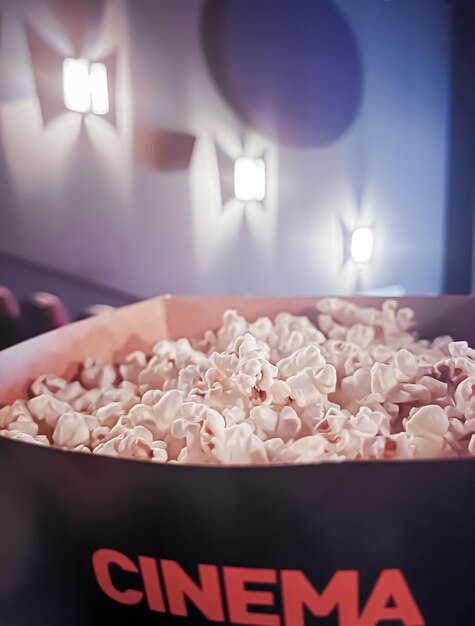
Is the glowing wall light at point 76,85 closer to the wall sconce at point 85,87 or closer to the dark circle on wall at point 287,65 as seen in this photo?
the wall sconce at point 85,87

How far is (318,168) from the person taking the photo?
1815mm

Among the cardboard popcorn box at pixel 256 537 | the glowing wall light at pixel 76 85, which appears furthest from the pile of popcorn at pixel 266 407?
the glowing wall light at pixel 76 85

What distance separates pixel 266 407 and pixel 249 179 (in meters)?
1.25

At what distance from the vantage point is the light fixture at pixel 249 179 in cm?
161

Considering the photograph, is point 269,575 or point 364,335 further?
point 364,335

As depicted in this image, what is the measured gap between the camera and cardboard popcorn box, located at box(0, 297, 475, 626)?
0.33 m

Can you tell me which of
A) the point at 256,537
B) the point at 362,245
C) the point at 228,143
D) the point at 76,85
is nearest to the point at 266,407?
the point at 256,537

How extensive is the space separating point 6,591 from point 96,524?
120 mm

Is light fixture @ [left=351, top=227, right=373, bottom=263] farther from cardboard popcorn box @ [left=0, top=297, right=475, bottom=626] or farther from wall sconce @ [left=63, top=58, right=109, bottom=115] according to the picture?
cardboard popcorn box @ [left=0, top=297, right=475, bottom=626]

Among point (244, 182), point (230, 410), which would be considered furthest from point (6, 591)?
point (244, 182)

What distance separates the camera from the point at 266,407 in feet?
1.62

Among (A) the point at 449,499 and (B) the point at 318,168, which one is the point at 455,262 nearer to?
(B) the point at 318,168

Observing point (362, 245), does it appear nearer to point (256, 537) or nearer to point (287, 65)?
point (287, 65)

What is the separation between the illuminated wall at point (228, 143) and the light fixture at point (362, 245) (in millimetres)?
28
